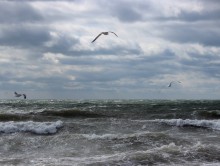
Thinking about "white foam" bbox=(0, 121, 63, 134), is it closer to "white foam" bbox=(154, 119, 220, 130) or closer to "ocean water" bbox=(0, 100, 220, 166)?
"ocean water" bbox=(0, 100, 220, 166)

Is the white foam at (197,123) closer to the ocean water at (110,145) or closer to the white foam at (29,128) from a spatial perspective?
the ocean water at (110,145)

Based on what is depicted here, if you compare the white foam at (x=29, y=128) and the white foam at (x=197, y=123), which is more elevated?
the white foam at (x=197, y=123)

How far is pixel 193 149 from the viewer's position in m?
14.7

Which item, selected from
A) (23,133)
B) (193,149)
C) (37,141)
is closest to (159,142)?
(193,149)

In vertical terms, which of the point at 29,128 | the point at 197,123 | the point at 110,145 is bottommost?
the point at 110,145

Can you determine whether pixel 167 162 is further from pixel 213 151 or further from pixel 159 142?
pixel 159 142

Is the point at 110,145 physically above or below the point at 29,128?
below

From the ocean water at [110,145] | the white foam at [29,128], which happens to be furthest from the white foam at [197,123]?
the white foam at [29,128]

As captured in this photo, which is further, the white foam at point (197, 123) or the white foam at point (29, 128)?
the white foam at point (197, 123)

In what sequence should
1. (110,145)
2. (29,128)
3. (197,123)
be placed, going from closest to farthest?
1. (110,145)
2. (29,128)
3. (197,123)

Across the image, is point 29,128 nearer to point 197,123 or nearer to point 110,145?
point 110,145

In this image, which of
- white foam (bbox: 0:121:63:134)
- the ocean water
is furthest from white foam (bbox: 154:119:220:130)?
white foam (bbox: 0:121:63:134)

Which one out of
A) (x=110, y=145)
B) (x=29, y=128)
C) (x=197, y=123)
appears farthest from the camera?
(x=197, y=123)

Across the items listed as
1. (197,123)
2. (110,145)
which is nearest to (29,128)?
(110,145)
